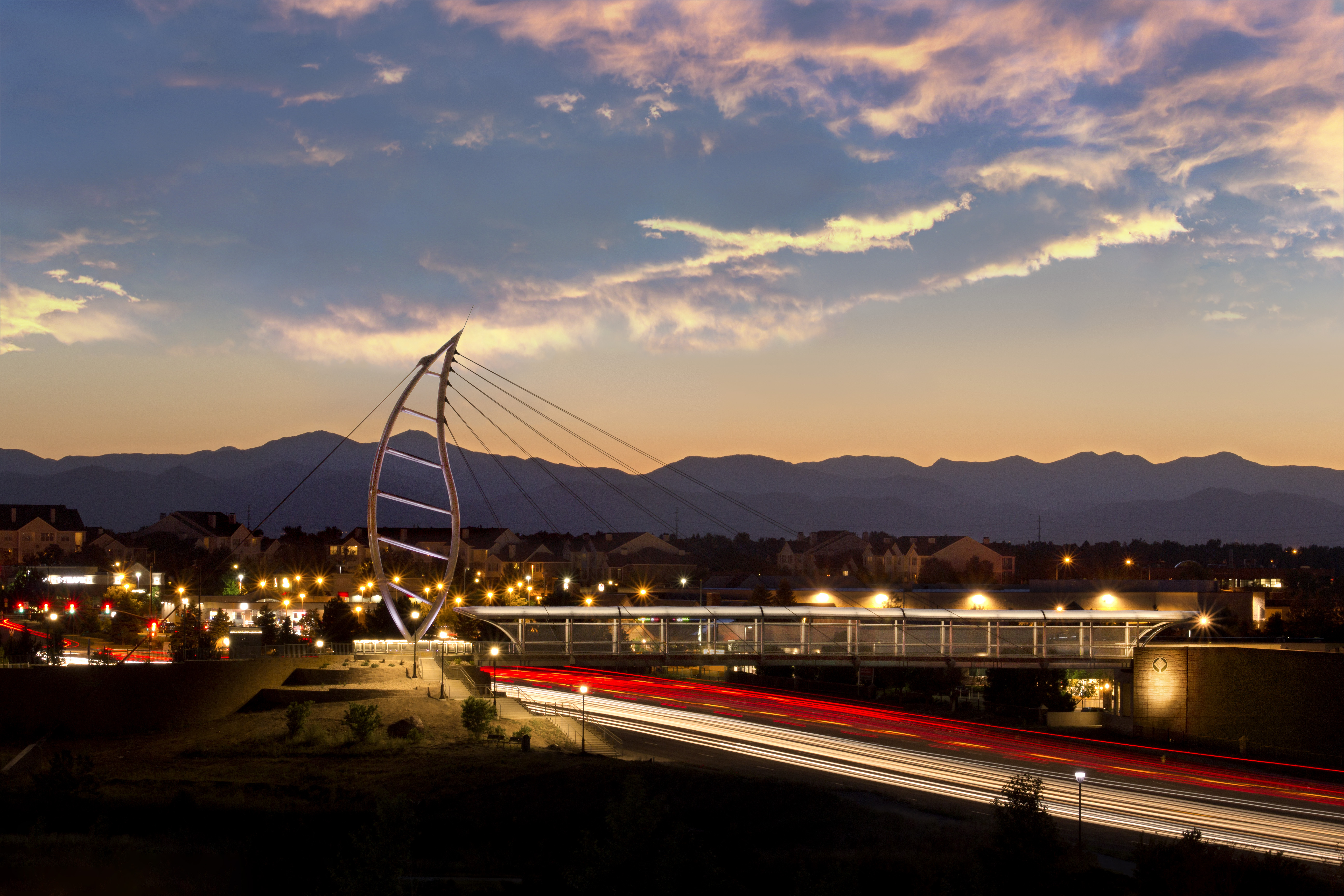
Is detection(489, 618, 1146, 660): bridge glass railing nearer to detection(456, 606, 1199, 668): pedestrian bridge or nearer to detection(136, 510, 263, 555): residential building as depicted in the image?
detection(456, 606, 1199, 668): pedestrian bridge

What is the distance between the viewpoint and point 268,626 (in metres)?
62.5

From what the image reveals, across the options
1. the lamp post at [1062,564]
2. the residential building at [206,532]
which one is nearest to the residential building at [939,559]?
the lamp post at [1062,564]

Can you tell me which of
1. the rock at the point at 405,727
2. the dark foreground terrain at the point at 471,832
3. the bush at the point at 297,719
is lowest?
the dark foreground terrain at the point at 471,832

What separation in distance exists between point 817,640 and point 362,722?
21523mm

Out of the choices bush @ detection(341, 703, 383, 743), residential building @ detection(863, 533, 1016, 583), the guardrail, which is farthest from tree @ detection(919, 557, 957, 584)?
bush @ detection(341, 703, 383, 743)

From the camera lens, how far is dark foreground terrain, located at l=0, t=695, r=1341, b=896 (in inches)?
907

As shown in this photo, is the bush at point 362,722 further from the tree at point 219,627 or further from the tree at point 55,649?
the tree at point 219,627

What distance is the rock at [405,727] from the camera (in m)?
39.6

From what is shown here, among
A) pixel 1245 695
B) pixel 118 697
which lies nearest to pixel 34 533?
pixel 118 697

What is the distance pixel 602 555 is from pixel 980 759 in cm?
8754

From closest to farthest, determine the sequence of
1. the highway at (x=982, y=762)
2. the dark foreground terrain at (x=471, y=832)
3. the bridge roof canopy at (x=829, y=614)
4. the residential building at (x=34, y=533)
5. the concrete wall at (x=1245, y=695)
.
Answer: the dark foreground terrain at (x=471, y=832)
the highway at (x=982, y=762)
the concrete wall at (x=1245, y=695)
the bridge roof canopy at (x=829, y=614)
the residential building at (x=34, y=533)

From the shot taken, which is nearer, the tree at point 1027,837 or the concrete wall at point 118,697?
the tree at point 1027,837

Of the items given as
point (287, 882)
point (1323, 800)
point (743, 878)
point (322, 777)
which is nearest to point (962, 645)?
point (1323, 800)

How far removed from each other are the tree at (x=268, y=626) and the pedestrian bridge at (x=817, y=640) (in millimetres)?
16059
